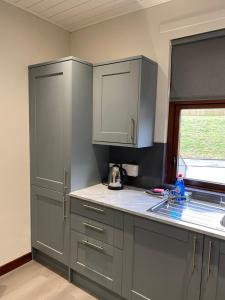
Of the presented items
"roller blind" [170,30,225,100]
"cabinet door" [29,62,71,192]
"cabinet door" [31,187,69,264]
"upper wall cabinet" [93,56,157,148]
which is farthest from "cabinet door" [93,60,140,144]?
"cabinet door" [31,187,69,264]

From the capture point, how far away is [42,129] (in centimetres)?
223

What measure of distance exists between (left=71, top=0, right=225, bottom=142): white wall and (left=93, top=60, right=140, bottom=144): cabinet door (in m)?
0.33

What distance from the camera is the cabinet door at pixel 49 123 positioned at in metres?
2.03

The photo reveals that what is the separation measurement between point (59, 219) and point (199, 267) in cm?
127

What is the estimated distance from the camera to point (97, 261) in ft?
6.40

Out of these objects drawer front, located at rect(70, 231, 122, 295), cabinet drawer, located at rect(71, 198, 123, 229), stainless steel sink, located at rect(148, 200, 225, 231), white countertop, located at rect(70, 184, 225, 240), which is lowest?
drawer front, located at rect(70, 231, 122, 295)

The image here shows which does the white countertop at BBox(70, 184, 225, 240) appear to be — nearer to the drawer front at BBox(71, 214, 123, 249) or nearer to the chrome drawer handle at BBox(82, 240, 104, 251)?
the drawer front at BBox(71, 214, 123, 249)

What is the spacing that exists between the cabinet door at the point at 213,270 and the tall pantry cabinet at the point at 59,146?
1.18 metres

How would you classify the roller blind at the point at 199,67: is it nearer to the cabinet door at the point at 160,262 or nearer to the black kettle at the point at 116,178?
the black kettle at the point at 116,178

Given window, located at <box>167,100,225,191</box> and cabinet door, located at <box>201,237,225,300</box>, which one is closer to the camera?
cabinet door, located at <box>201,237,225,300</box>

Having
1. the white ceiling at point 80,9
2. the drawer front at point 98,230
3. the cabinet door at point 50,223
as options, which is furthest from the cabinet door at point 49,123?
the white ceiling at point 80,9

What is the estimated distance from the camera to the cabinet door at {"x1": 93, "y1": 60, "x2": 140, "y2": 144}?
1.94 metres

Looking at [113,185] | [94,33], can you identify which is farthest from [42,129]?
[94,33]

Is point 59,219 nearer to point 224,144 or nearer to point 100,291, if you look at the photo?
point 100,291
